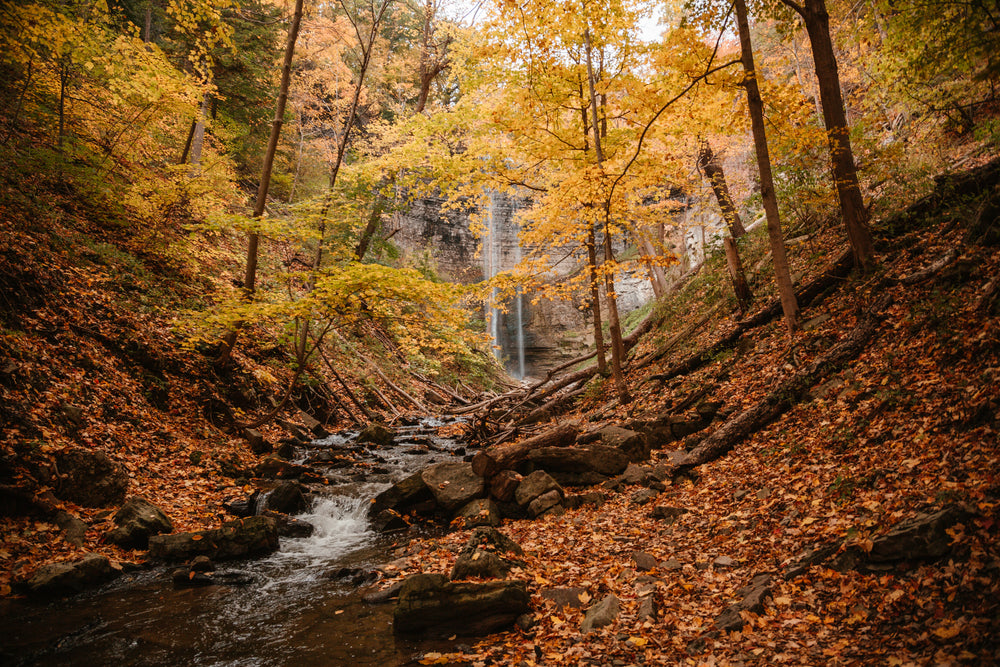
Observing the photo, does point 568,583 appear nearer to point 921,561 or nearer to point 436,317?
point 921,561

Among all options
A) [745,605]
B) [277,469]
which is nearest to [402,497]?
[277,469]

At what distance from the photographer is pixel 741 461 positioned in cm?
664

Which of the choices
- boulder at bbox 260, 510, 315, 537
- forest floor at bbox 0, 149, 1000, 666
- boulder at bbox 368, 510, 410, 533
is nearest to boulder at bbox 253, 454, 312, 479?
forest floor at bbox 0, 149, 1000, 666

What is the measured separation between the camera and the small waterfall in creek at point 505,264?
38.2 meters

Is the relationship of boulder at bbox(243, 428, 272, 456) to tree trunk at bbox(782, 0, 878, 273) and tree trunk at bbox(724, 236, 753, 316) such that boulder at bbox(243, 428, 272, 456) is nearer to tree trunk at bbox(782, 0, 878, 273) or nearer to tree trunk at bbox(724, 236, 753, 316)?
tree trunk at bbox(724, 236, 753, 316)

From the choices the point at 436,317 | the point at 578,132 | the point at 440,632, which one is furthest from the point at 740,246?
the point at 440,632

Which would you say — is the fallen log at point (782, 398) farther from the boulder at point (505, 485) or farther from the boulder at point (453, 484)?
the boulder at point (453, 484)

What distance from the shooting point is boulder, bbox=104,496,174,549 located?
6316 millimetres

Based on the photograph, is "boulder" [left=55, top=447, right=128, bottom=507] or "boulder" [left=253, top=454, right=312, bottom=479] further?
"boulder" [left=253, top=454, right=312, bottom=479]

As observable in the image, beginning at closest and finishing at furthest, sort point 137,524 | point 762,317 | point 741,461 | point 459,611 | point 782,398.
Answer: point 459,611 → point 137,524 → point 741,461 → point 782,398 → point 762,317

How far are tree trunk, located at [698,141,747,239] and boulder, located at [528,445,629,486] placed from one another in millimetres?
6827

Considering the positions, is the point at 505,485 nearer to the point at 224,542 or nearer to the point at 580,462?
the point at 580,462

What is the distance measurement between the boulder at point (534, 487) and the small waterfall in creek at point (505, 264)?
94.5 ft

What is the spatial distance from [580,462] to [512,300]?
31071 millimetres
